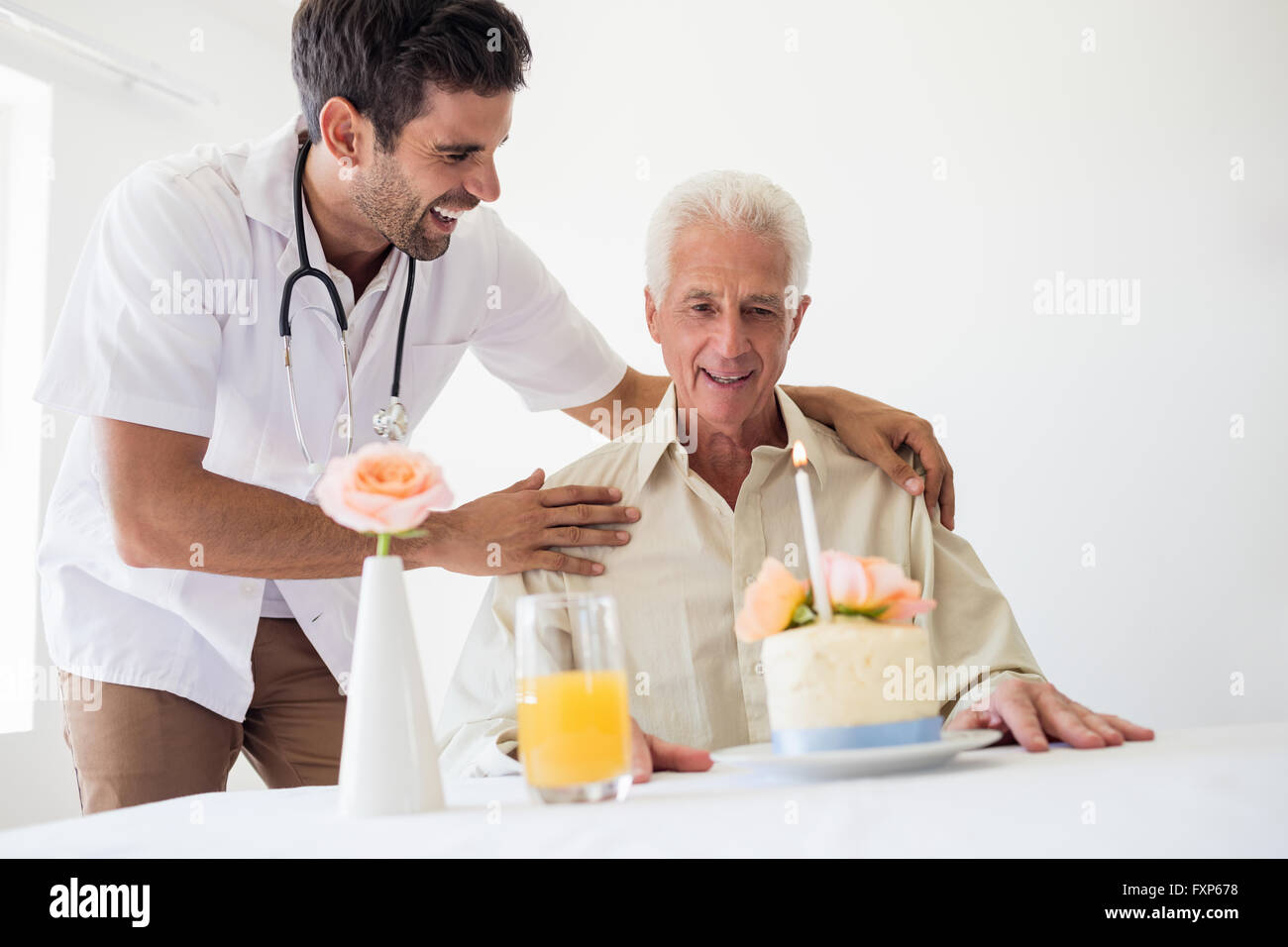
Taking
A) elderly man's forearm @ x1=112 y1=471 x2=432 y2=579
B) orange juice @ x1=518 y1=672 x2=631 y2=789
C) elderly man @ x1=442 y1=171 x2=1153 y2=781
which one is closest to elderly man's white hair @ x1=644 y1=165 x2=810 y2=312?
elderly man @ x1=442 y1=171 x2=1153 y2=781

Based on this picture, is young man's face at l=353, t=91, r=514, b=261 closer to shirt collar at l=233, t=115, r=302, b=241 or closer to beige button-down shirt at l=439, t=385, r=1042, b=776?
shirt collar at l=233, t=115, r=302, b=241

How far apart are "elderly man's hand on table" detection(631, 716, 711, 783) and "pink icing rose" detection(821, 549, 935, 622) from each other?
228 mm

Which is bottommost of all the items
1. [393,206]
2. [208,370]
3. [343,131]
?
[208,370]

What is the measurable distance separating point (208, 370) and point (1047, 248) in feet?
8.51

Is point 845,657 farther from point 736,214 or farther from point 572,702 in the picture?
point 736,214

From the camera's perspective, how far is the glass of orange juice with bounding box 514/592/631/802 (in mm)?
770

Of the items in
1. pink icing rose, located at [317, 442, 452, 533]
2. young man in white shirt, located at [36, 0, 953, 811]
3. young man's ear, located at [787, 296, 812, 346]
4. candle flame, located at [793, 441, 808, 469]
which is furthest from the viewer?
young man's ear, located at [787, 296, 812, 346]

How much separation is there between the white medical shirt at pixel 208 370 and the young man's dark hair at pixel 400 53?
0.49 ft

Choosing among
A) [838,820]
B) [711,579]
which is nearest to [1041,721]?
[838,820]

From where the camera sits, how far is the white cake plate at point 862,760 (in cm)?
77

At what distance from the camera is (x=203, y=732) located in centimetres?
169

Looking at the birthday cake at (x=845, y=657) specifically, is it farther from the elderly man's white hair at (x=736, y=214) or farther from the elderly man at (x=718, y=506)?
the elderly man's white hair at (x=736, y=214)

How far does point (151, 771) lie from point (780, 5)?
3298mm
